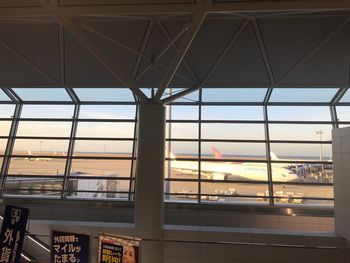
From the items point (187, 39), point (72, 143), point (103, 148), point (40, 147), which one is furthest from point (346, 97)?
point (40, 147)

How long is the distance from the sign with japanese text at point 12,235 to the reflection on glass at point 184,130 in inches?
285

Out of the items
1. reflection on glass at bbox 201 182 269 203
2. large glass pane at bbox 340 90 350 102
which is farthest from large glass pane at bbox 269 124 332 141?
reflection on glass at bbox 201 182 269 203

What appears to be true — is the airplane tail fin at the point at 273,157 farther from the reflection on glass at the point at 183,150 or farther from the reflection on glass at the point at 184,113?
the reflection on glass at the point at 184,113

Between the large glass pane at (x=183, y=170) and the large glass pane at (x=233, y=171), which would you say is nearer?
the large glass pane at (x=233, y=171)

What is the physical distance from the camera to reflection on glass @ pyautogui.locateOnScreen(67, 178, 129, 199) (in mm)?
11227

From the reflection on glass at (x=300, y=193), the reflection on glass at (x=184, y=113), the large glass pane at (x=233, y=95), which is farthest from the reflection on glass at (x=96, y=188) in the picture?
the reflection on glass at (x=300, y=193)

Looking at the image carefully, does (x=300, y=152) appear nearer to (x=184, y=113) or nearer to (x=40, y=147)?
(x=184, y=113)

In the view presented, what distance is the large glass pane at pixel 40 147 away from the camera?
38.7 ft

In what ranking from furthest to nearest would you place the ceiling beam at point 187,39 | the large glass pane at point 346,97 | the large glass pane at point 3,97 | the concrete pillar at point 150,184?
the large glass pane at point 3,97 → the large glass pane at point 346,97 → the concrete pillar at point 150,184 → the ceiling beam at point 187,39

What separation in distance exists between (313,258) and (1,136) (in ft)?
39.0

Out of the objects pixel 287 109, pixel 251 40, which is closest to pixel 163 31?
pixel 251 40

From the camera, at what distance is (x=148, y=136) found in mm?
8227

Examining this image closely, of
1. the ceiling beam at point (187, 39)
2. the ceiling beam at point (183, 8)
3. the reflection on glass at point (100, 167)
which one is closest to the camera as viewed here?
the ceiling beam at point (183, 8)

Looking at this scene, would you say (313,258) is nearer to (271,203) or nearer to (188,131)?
(271,203)
